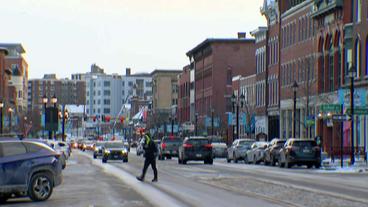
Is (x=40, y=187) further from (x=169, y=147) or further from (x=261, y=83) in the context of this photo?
(x=261, y=83)

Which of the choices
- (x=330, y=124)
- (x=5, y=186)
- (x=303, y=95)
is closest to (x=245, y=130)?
(x=303, y=95)

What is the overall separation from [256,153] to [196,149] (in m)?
3.93

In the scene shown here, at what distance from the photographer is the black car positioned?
68.2 m

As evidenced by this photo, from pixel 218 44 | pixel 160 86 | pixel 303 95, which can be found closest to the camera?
pixel 303 95

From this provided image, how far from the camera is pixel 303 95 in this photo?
8419 cm

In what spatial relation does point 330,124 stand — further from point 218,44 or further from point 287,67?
point 218,44

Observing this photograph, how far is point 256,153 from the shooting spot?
63094 millimetres

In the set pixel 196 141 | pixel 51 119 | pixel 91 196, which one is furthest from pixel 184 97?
pixel 91 196

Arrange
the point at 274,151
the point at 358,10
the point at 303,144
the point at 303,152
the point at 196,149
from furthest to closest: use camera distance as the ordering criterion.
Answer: the point at 358,10
the point at 196,149
the point at 274,151
the point at 303,152
the point at 303,144

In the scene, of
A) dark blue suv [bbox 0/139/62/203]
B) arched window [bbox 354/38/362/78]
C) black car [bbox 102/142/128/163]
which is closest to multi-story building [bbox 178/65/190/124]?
black car [bbox 102/142/128/163]

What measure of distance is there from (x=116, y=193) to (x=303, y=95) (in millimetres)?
56776

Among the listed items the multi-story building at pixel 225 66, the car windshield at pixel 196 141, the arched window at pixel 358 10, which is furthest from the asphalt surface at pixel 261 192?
the multi-story building at pixel 225 66

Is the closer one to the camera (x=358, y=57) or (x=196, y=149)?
(x=196, y=149)

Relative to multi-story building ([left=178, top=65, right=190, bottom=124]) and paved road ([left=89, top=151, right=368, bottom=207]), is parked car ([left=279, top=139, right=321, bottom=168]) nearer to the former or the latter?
paved road ([left=89, top=151, right=368, bottom=207])
